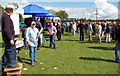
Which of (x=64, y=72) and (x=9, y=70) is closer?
(x=9, y=70)

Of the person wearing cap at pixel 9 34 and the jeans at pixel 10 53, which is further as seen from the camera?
the jeans at pixel 10 53

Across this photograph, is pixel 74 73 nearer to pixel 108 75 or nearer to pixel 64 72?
pixel 64 72

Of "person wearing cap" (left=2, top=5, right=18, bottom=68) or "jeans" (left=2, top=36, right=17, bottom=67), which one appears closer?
"person wearing cap" (left=2, top=5, right=18, bottom=68)

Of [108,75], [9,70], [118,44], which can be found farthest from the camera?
[118,44]

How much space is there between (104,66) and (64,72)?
1.88m

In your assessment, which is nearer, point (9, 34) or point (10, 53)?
point (9, 34)

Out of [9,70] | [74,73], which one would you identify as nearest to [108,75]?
[74,73]

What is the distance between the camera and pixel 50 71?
211 inches

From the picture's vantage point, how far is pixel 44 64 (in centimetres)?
621

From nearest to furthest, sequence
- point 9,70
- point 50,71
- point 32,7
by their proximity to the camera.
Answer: point 9,70 < point 50,71 < point 32,7

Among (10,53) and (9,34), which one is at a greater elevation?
(9,34)

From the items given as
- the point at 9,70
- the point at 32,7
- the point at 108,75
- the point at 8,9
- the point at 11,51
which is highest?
the point at 32,7

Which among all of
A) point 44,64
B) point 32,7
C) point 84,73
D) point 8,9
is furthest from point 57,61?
point 32,7

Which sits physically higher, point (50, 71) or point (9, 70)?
point (9, 70)
